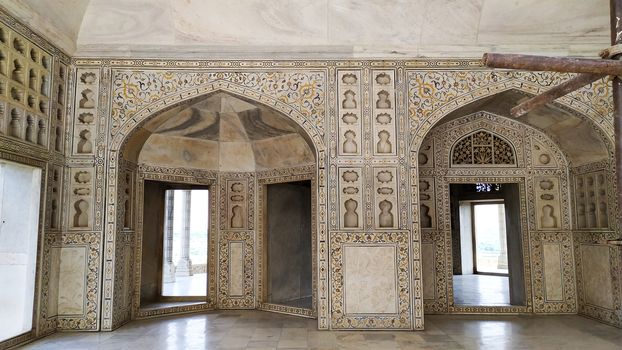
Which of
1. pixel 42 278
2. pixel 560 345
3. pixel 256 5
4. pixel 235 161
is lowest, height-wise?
pixel 560 345

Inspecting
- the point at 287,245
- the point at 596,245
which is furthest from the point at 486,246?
the point at 287,245

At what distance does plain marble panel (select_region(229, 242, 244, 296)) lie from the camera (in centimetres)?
776

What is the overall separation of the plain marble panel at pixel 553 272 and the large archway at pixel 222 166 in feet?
11.8

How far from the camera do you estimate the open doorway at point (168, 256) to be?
843 centimetres

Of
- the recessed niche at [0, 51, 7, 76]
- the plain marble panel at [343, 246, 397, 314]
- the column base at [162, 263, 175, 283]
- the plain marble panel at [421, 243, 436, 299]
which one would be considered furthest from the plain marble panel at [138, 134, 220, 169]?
the column base at [162, 263, 175, 283]

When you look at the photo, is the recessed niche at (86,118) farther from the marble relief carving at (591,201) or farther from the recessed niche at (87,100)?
the marble relief carving at (591,201)

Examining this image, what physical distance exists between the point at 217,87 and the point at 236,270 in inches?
124

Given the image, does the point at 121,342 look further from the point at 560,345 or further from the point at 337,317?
the point at 560,345

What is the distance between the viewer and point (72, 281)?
5.98 meters

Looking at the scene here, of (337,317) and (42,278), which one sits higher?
(42,278)

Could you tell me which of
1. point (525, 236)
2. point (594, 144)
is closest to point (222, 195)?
point (525, 236)

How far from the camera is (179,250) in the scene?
1373cm

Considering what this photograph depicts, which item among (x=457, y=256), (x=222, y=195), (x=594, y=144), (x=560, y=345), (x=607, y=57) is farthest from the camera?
(x=457, y=256)

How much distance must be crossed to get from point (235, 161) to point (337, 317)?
3.30 m
